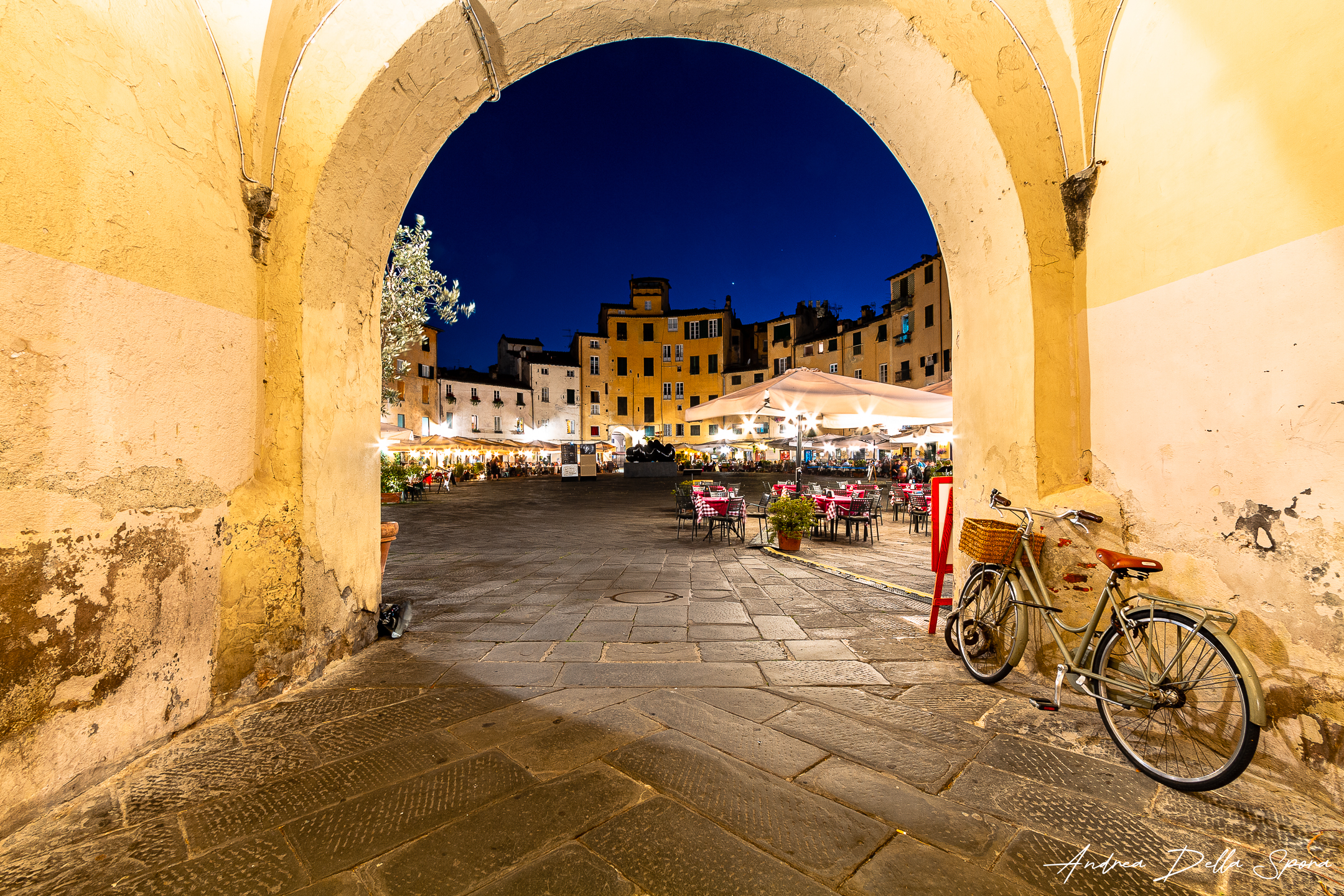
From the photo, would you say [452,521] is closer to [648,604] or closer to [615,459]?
[648,604]

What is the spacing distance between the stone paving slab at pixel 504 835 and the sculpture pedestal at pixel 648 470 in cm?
2951

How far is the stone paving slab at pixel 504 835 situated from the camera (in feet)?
5.38

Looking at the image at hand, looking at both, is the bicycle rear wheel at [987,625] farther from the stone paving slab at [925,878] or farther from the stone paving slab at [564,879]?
the stone paving slab at [564,879]

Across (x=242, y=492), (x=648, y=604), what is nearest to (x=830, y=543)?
(x=648, y=604)

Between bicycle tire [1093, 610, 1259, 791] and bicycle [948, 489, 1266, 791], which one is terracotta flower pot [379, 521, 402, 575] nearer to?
bicycle [948, 489, 1266, 791]

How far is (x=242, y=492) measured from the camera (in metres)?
2.89

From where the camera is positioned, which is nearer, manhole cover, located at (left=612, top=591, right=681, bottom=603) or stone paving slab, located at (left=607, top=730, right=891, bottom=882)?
stone paving slab, located at (left=607, top=730, right=891, bottom=882)

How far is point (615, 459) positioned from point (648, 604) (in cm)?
3662

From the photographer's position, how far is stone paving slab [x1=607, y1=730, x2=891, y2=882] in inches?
68.2

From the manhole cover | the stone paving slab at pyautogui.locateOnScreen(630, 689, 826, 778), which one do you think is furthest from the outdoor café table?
the stone paving slab at pyautogui.locateOnScreen(630, 689, 826, 778)

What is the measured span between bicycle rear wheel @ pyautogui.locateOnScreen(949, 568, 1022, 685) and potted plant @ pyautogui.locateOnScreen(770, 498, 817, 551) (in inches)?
153

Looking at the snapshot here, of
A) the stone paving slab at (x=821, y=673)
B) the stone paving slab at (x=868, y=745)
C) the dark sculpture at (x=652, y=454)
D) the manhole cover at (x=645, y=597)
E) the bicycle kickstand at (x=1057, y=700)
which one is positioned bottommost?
the manhole cover at (x=645, y=597)

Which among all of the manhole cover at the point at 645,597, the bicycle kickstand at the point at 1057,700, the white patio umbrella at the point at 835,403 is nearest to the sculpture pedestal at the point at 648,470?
the white patio umbrella at the point at 835,403
